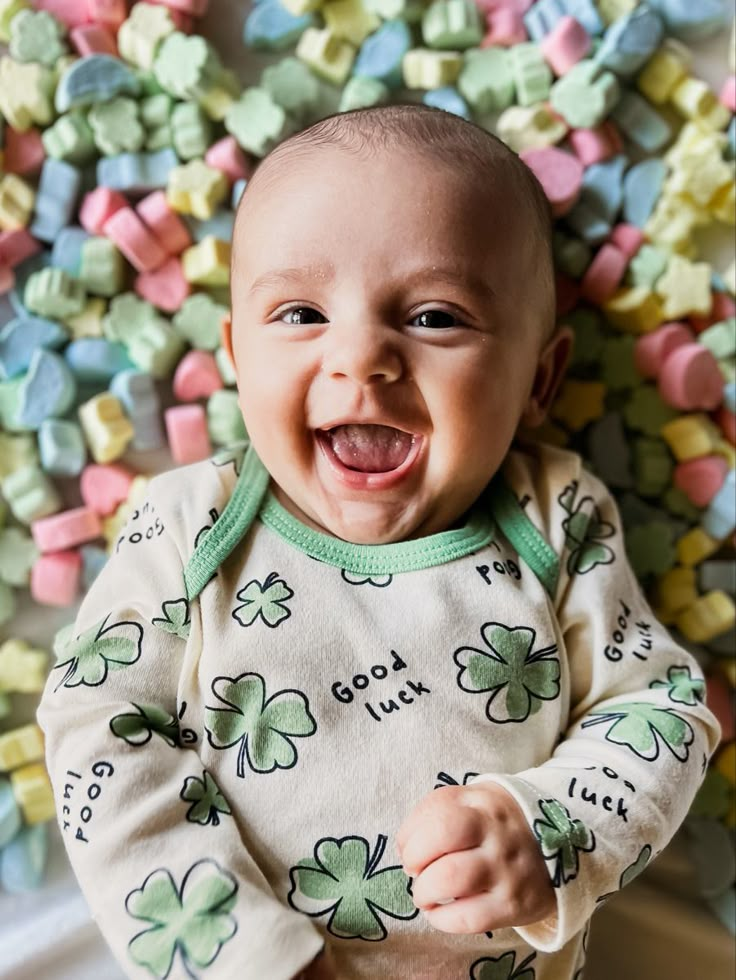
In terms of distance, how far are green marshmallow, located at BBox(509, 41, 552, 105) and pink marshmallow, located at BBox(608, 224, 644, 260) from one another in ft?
0.54

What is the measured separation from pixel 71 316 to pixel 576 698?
2.14 ft

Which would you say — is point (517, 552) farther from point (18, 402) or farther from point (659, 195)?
point (18, 402)

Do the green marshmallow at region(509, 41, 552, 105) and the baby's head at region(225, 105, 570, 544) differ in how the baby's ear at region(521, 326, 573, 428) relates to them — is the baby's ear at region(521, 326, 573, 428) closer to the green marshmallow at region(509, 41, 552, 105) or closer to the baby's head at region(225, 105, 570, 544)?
the baby's head at region(225, 105, 570, 544)

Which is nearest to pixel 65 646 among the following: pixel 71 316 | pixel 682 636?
pixel 71 316

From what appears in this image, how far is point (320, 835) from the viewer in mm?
782

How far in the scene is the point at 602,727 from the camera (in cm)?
83

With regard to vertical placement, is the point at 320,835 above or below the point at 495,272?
below

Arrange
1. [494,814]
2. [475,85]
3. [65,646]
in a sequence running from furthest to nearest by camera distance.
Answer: [475,85], [65,646], [494,814]

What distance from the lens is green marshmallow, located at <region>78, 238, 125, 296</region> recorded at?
3.32 feet

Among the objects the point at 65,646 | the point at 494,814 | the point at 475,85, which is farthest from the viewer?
the point at 475,85

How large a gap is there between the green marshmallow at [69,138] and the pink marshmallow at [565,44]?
487mm

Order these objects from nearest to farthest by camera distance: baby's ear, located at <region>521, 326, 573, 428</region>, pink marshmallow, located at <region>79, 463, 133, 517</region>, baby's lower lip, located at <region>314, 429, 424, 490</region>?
baby's lower lip, located at <region>314, 429, 424, 490</region> < baby's ear, located at <region>521, 326, 573, 428</region> < pink marshmallow, located at <region>79, 463, 133, 517</region>

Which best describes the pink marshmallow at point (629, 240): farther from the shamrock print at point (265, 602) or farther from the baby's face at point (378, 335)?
the shamrock print at point (265, 602)

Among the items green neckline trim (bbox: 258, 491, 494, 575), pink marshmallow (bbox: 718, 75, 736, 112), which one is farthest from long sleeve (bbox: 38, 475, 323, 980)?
pink marshmallow (bbox: 718, 75, 736, 112)
